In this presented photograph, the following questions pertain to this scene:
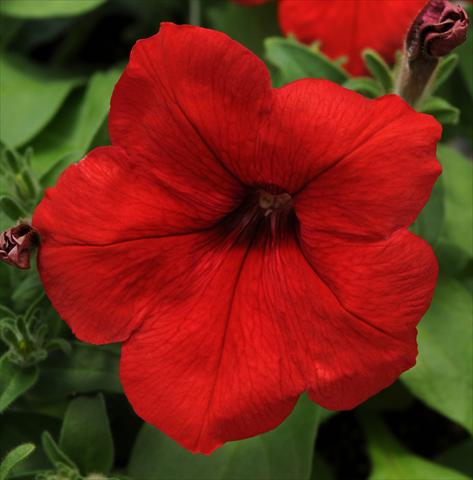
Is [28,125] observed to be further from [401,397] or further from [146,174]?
[401,397]

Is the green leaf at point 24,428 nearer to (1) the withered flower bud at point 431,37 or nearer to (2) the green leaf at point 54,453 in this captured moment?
(2) the green leaf at point 54,453

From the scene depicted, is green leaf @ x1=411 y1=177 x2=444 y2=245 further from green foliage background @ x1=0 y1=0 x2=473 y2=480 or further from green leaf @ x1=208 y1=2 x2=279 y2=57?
green leaf @ x1=208 y1=2 x2=279 y2=57

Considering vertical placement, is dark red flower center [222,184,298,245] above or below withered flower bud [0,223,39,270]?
below

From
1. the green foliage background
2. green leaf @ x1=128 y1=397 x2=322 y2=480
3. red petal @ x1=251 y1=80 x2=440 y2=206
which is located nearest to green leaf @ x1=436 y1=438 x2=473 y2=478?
the green foliage background

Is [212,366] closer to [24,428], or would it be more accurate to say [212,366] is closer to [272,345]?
[272,345]

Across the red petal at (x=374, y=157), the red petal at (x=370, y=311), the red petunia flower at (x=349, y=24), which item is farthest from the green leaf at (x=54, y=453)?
the red petunia flower at (x=349, y=24)

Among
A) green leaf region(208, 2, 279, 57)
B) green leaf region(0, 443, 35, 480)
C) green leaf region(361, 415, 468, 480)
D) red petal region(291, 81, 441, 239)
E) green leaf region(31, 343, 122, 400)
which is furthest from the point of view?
green leaf region(208, 2, 279, 57)

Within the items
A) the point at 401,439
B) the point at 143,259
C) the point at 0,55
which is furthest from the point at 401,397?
the point at 0,55
